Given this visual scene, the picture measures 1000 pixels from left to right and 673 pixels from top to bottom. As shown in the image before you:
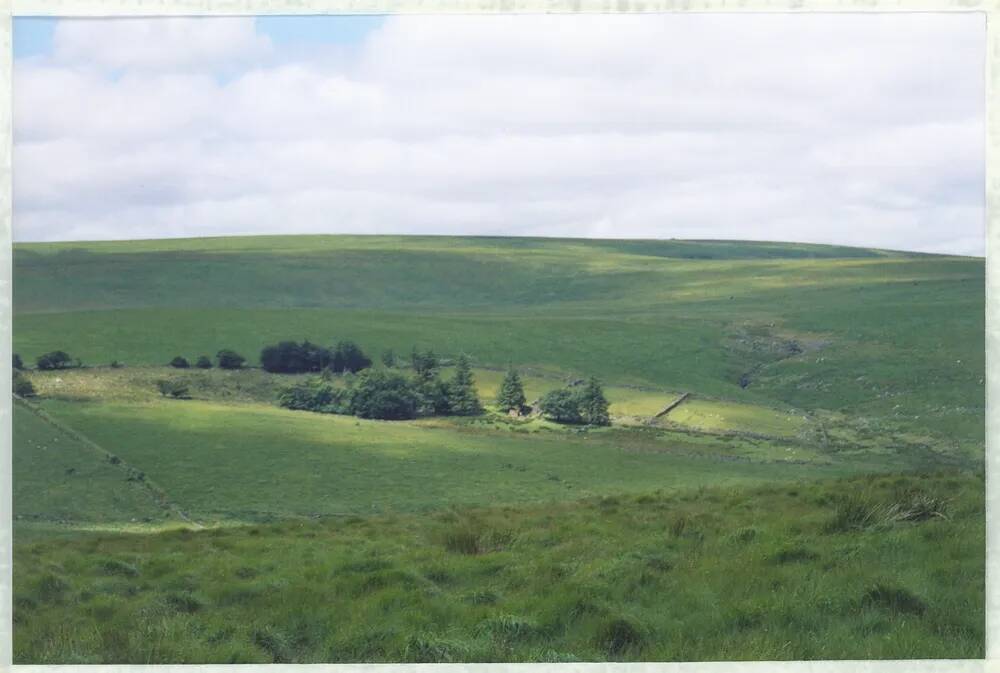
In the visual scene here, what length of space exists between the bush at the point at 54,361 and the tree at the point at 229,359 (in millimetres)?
4565

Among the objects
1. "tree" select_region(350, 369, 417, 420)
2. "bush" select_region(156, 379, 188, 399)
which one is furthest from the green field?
"tree" select_region(350, 369, 417, 420)

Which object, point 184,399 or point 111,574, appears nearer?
point 111,574

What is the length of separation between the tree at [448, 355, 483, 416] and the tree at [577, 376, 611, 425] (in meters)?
2.40

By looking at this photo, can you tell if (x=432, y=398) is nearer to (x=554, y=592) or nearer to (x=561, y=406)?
(x=561, y=406)

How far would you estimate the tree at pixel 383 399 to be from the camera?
961 inches

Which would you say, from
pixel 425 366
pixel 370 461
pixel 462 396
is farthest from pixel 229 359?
pixel 370 461

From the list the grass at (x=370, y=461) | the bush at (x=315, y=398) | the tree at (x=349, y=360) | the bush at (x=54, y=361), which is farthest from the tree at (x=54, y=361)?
the tree at (x=349, y=360)

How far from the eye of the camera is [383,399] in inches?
970

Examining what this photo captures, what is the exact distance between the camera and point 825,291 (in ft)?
202

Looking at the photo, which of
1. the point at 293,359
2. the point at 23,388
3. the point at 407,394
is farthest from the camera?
the point at 293,359

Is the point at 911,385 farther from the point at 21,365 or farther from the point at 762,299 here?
the point at 762,299

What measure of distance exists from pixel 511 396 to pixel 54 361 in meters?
10.5

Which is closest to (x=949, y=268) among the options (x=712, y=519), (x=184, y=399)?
(x=184, y=399)

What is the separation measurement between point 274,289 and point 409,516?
56.1m
